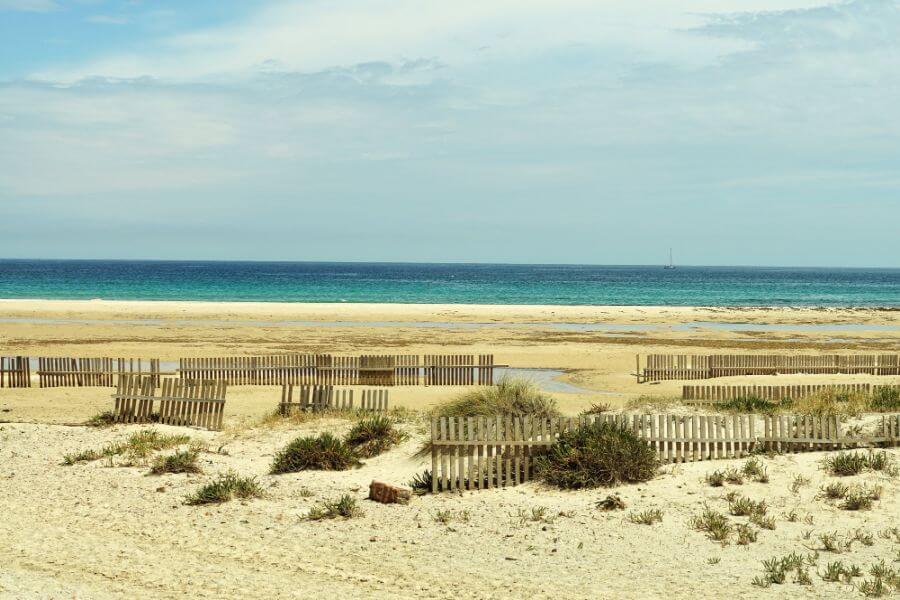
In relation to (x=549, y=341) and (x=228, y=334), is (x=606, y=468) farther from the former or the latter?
(x=228, y=334)

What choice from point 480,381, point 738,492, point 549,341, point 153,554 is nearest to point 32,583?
point 153,554

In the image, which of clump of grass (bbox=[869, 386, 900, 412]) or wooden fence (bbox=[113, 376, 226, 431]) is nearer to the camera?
clump of grass (bbox=[869, 386, 900, 412])

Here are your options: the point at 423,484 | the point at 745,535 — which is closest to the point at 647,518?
the point at 745,535

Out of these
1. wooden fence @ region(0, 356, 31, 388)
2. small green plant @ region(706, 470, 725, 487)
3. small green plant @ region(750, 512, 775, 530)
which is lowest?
wooden fence @ region(0, 356, 31, 388)

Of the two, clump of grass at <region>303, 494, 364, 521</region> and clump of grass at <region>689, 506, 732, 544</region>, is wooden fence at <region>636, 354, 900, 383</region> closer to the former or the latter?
clump of grass at <region>689, 506, 732, 544</region>

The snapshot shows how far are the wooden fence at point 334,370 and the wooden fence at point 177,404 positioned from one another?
28.4 ft

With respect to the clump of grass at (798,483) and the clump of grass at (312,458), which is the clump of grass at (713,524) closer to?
the clump of grass at (798,483)

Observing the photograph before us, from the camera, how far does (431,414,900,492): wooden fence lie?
39.9 feet

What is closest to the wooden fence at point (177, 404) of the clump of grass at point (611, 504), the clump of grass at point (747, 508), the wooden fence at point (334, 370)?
the wooden fence at point (334, 370)

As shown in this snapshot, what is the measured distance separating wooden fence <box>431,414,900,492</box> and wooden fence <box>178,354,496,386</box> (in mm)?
13624

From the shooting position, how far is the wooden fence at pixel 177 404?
16969 mm

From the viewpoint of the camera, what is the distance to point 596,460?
464 inches

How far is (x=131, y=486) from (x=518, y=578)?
643cm

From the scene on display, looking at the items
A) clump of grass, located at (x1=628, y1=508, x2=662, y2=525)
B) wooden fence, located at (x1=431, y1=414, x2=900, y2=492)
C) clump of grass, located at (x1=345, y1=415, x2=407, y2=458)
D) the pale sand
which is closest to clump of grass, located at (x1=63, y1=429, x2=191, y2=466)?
the pale sand
